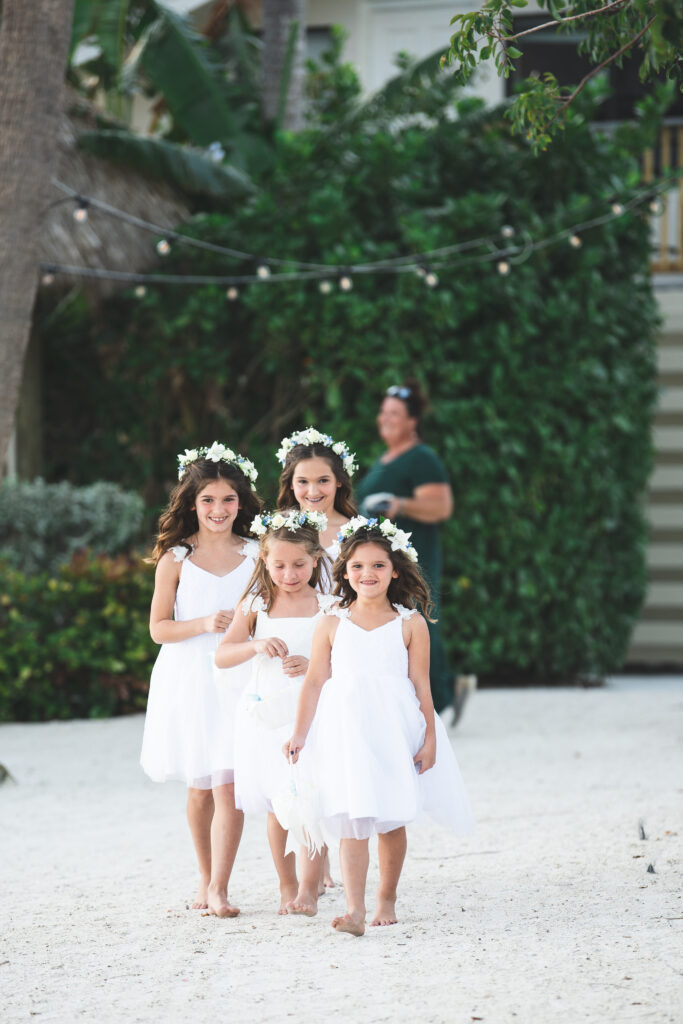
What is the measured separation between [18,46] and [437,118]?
4.34 metres

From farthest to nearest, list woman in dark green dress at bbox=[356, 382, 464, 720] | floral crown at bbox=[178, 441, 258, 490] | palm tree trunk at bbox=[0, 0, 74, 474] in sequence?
1. palm tree trunk at bbox=[0, 0, 74, 474]
2. woman in dark green dress at bbox=[356, 382, 464, 720]
3. floral crown at bbox=[178, 441, 258, 490]

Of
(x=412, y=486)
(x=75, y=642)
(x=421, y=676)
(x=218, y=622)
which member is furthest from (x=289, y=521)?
(x=75, y=642)

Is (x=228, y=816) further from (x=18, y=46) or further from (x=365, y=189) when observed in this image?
(x=365, y=189)

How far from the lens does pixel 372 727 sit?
152 inches

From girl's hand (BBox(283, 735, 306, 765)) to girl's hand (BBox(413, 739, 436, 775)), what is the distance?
12.8 inches

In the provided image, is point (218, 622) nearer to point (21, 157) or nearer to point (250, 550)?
point (250, 550)

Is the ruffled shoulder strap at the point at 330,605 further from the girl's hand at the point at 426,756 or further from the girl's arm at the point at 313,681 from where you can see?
the girl's hand at the point at 426,756

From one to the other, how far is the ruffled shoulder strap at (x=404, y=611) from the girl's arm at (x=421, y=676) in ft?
0.05

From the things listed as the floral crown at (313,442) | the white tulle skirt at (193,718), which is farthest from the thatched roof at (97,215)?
the white tulle skirt at (193,718)

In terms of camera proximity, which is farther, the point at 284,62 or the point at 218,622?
the point at 284,62

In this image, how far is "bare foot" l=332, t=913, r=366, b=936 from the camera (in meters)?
3.75

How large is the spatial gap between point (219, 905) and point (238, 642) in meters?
0.77

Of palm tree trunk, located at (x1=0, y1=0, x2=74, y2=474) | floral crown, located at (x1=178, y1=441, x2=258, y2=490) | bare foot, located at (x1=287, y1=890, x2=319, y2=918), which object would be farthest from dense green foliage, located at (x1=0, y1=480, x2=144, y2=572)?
bare foot, located at (x1=287, y1=890, x2=319, y2=918)

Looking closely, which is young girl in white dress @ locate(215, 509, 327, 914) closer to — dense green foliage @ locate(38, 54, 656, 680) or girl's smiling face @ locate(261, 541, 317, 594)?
girl's smiling face @ locate(261, 541, 317, 594)
